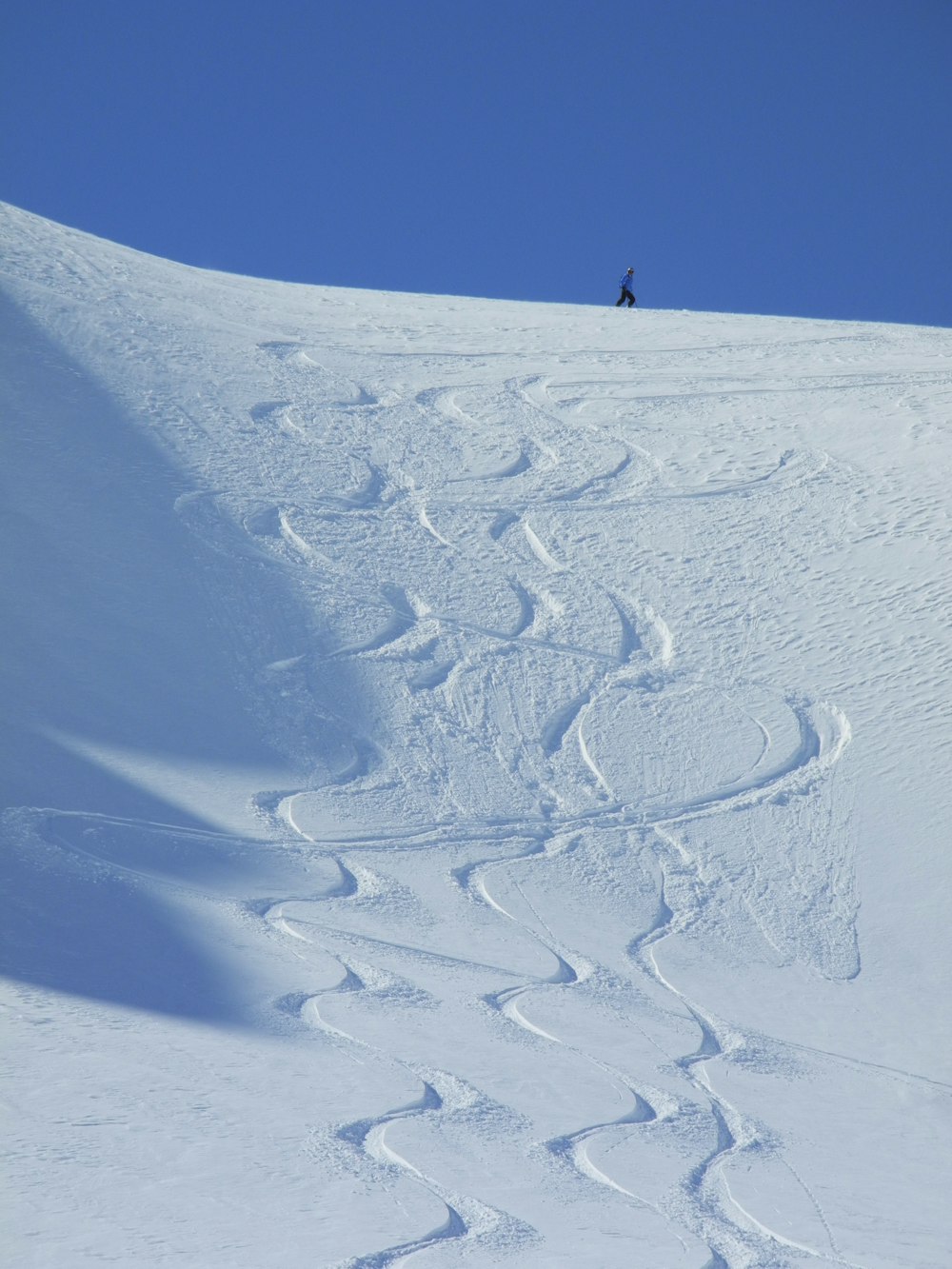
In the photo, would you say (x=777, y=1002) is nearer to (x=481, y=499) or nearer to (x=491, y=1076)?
(x=491, y=1076)

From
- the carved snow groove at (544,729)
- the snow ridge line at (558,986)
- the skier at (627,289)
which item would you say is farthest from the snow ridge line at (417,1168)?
the skier at (627,289)

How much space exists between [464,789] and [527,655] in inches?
55.3

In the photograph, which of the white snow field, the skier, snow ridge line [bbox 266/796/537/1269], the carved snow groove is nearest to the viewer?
snow ridge line [bbox 266/796/537/1269]

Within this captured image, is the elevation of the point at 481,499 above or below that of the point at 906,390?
below

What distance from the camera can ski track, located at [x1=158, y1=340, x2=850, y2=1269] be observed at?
12.1ft

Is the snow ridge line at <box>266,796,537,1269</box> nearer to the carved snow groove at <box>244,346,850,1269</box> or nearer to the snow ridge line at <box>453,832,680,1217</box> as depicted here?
the carved snow groove at <box>244,346,850,1269</box>

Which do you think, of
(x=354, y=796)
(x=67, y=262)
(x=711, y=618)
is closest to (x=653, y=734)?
(x=711, y=618)

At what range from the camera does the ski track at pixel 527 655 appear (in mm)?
3701

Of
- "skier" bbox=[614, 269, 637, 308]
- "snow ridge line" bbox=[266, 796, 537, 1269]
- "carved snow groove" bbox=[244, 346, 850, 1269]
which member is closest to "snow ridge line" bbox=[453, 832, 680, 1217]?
"carved snow groove" bbox=[244, 346, 850, 1269]

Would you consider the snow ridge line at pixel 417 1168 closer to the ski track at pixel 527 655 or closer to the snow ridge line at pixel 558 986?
the ski track at pixel 527 655

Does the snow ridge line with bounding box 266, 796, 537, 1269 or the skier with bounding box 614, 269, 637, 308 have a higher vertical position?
the skier with bounding box 614, 269, 637, 308

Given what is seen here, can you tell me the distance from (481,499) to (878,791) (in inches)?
156

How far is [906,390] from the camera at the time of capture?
37.5 feet

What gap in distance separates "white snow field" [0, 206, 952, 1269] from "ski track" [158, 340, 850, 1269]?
3cm
